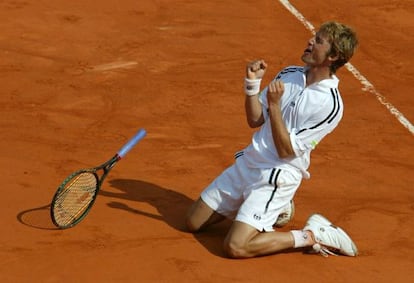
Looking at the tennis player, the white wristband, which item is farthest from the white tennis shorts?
the white wristband

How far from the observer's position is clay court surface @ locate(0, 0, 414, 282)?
315 inches

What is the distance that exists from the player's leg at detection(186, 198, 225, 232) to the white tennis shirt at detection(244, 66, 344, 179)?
0.55 meters

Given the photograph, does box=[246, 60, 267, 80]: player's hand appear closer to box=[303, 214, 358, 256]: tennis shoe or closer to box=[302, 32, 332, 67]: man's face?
box=[302, 32, 332, 67]: man's face

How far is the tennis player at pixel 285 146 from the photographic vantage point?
8047mm

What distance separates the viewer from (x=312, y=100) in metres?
8.09

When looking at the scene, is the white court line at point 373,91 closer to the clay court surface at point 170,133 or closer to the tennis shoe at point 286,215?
the clay court surface at point 170,133

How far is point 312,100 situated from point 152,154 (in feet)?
→ 7.70

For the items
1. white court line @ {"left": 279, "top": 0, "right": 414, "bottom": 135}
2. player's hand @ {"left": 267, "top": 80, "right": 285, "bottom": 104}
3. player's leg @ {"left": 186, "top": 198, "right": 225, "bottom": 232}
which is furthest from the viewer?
white court line @ {"left": 279, "top": 0, "right": 414, "bottom": 135}

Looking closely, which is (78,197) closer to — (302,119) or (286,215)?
(286,215)

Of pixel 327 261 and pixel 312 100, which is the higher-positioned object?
pixel 312 100

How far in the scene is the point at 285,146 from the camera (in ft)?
26.3

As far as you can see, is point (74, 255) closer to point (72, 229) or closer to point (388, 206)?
point (72, 229)

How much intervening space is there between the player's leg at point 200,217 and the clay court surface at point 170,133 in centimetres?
9

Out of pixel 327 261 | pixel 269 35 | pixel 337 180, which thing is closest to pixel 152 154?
pixel 337 180
